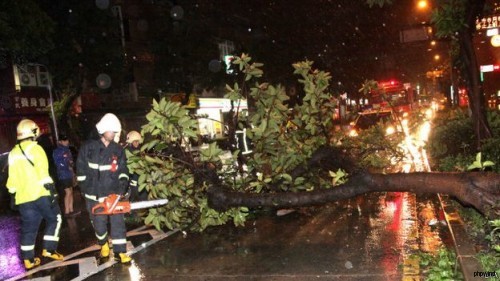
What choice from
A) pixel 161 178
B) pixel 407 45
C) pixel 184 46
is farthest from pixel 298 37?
pixel 161 178

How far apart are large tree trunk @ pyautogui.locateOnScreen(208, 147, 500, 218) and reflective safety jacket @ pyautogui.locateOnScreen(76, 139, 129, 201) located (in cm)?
131

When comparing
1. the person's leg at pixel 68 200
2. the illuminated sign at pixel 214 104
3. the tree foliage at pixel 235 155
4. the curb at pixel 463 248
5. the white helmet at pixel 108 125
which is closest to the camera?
the curb at pixel 463 248

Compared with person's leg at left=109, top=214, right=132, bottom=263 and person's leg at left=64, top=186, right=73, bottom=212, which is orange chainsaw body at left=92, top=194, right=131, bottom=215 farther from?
person's leg at left=64, top=186, right=73, bottom=212

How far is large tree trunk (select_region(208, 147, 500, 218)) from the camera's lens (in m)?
4.55

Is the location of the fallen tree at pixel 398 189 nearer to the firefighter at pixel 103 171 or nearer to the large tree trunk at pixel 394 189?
the large tree trunk at pixel 394 189

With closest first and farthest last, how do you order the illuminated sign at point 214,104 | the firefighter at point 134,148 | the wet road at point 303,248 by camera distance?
the wet road at point 303,248
the firefighter at point 134,148
the illuminated sign at point 214,104

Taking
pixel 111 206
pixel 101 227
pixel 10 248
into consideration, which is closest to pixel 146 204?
pixel 111 206

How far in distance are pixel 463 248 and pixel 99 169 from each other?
448 centimetres

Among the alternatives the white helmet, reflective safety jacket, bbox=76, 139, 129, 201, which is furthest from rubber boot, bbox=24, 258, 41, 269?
the white helmet

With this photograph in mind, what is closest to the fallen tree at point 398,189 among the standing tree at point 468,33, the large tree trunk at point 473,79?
the standing tree at point 468,33

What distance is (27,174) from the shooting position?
6.25 metres

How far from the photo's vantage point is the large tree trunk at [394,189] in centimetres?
455

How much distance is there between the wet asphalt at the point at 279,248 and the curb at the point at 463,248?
0.30 metres

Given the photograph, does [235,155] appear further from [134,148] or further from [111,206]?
[134,148]
